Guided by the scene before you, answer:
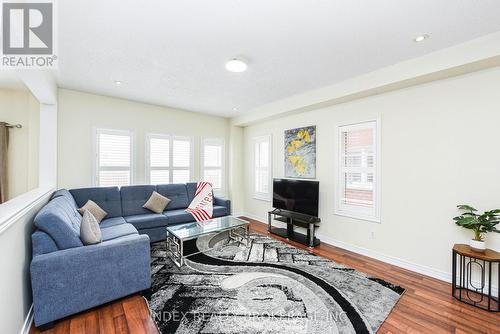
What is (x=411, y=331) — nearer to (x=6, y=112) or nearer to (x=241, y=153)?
(x=241, y=153)

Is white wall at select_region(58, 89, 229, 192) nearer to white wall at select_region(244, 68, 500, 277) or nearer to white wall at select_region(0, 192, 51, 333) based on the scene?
white wall at select_region(0, 192, 51, 333)

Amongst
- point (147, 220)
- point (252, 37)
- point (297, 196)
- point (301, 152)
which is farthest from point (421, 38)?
point (147, 220)

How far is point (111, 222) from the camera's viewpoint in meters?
3.38

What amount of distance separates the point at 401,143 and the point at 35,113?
6017mm

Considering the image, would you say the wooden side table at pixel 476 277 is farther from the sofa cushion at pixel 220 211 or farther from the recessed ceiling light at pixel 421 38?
the sofa cushion at pixel 220 211

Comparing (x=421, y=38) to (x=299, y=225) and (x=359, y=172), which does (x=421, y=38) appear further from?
(x=299, y=225)

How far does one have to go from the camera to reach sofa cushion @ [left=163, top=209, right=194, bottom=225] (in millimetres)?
3830

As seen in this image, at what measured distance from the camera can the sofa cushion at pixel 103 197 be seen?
3.55m

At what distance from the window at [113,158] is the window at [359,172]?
4.01 meters

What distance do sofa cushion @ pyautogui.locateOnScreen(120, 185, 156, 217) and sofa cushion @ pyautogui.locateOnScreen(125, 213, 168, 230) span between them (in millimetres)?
186

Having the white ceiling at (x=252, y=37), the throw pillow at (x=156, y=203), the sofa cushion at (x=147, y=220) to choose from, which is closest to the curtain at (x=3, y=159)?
the white ceiling at (x=252, y=37)

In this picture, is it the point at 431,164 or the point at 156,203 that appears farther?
the point at 156,203
